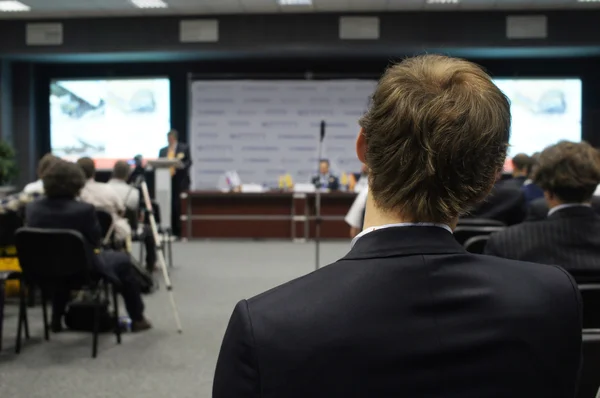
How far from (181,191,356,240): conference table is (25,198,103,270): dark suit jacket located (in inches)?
210

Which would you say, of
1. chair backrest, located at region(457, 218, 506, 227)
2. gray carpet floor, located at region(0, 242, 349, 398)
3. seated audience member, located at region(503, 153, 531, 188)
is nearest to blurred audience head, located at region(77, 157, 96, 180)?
gray carpet floor, located at region(0, 242, 349, 398)

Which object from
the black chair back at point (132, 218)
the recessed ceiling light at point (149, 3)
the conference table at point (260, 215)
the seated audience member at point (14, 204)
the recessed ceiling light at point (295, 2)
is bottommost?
the conference table at point (260, 215)

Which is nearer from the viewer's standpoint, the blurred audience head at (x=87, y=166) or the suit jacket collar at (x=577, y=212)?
the suit jacket collar at (x=577, y=212)

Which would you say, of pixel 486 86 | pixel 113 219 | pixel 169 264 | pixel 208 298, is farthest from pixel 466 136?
pixel 169 264

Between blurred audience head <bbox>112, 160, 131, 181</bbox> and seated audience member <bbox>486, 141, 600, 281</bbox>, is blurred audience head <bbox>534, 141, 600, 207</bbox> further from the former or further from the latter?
blurred audience head <bbox>112, 160, 131, 181</bbox>

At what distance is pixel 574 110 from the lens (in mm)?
10656

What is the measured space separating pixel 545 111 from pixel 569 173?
908cm

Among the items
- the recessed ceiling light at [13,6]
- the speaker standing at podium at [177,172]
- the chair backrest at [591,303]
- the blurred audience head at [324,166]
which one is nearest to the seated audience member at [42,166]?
the chair backrest at [591,303]

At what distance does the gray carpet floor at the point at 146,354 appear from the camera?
3143mm

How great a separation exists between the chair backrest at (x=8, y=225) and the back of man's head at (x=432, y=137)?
4.47 m

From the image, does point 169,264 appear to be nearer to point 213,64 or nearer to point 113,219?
point 113,219

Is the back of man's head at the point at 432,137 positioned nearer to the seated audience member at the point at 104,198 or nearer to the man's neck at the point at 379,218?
the man's neck at the point at 379,218

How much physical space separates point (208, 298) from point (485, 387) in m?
4.70

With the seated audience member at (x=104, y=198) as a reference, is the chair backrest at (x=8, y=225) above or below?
below
